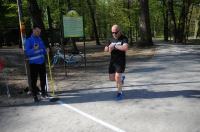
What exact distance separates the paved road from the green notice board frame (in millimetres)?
2940

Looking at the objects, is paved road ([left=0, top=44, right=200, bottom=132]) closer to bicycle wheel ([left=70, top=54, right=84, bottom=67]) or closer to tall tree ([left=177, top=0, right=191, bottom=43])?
bicycle wheel ([left=70, top=54, right=84, bottom=67])

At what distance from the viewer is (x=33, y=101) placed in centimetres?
1083

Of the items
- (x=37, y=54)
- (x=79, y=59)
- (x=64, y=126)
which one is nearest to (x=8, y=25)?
(x=79, y=59)

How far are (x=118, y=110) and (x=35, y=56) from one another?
3.00 metres

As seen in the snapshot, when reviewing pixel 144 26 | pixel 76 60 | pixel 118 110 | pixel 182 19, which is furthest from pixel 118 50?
pixel 182 19

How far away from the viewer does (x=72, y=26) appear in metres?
16.1

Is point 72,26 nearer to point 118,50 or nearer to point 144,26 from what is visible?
point 118,50

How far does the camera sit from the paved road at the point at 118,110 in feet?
25.8

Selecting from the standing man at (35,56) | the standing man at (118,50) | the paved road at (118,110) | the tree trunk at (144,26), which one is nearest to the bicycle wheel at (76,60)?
the tree trunk at (144,26)

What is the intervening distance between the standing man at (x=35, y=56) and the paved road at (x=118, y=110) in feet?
2.17

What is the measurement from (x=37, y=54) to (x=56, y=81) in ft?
12.7

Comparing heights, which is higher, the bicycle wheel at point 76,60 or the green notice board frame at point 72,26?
the green notice board frame at point 72,26

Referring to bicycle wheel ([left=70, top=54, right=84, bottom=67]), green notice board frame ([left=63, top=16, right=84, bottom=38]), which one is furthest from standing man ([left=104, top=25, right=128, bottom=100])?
bicycle wheel ([left=70, top=54, right=84, bottom=67])

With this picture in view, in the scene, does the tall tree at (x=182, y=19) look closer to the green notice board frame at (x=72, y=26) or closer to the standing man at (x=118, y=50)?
the green notice board frame at (x=72, y=26)
